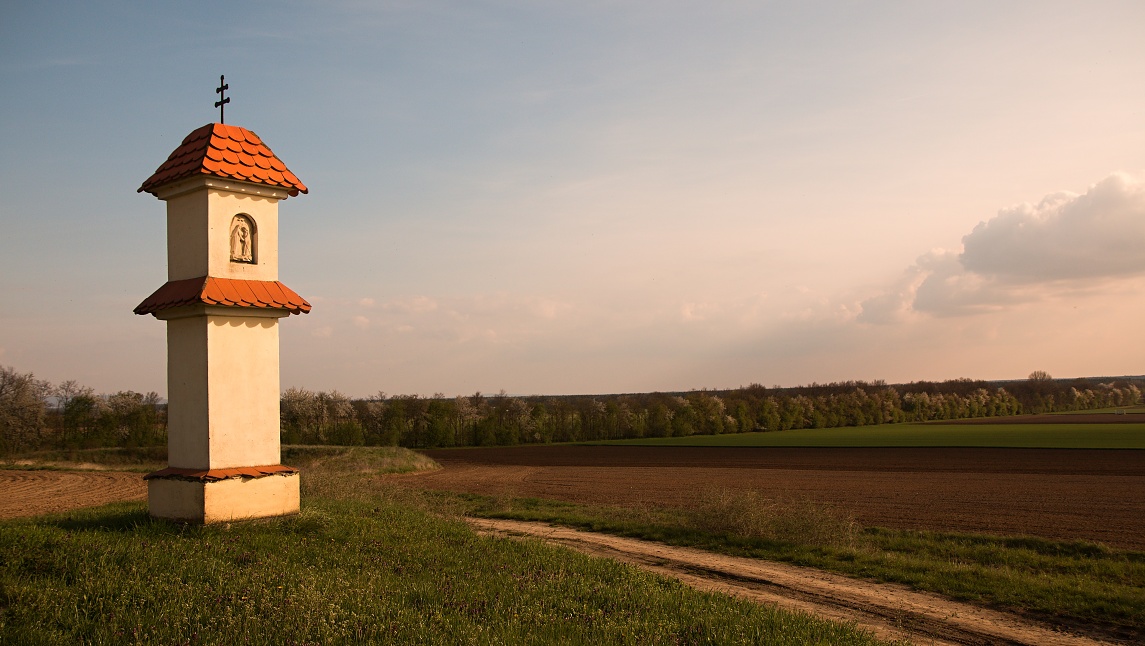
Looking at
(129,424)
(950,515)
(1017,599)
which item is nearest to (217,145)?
(1017,599)

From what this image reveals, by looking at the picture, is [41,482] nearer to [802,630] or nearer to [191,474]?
[191,474]

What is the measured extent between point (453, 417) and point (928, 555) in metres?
68.3

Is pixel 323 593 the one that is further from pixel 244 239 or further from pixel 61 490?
pixel 61 490

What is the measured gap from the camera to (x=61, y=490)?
29.8 meters

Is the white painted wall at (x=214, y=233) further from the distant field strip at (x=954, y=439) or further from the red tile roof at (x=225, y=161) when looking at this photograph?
the distant field strip at (x=954, y=439)

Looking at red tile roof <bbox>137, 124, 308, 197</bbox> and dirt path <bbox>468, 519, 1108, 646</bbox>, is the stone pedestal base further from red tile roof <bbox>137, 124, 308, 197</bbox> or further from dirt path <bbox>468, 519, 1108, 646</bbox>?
dirt path <bbox>468, 519, 1108, 646</bbox>

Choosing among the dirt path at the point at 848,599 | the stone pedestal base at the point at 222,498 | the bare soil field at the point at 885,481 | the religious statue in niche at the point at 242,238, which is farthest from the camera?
the bare soil field at the point at 885,481

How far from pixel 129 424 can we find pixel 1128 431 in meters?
98.4

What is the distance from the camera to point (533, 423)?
275 feet

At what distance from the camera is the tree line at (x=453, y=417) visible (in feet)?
186

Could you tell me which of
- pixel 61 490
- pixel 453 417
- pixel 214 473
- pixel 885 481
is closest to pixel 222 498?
pixel 214 473

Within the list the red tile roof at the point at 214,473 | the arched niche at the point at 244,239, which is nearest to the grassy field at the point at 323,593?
the red tile roof at the point at 214,473

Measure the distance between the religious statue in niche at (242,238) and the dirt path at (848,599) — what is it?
8151 millimetres

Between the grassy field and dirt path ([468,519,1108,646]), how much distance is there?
2.07 metres
